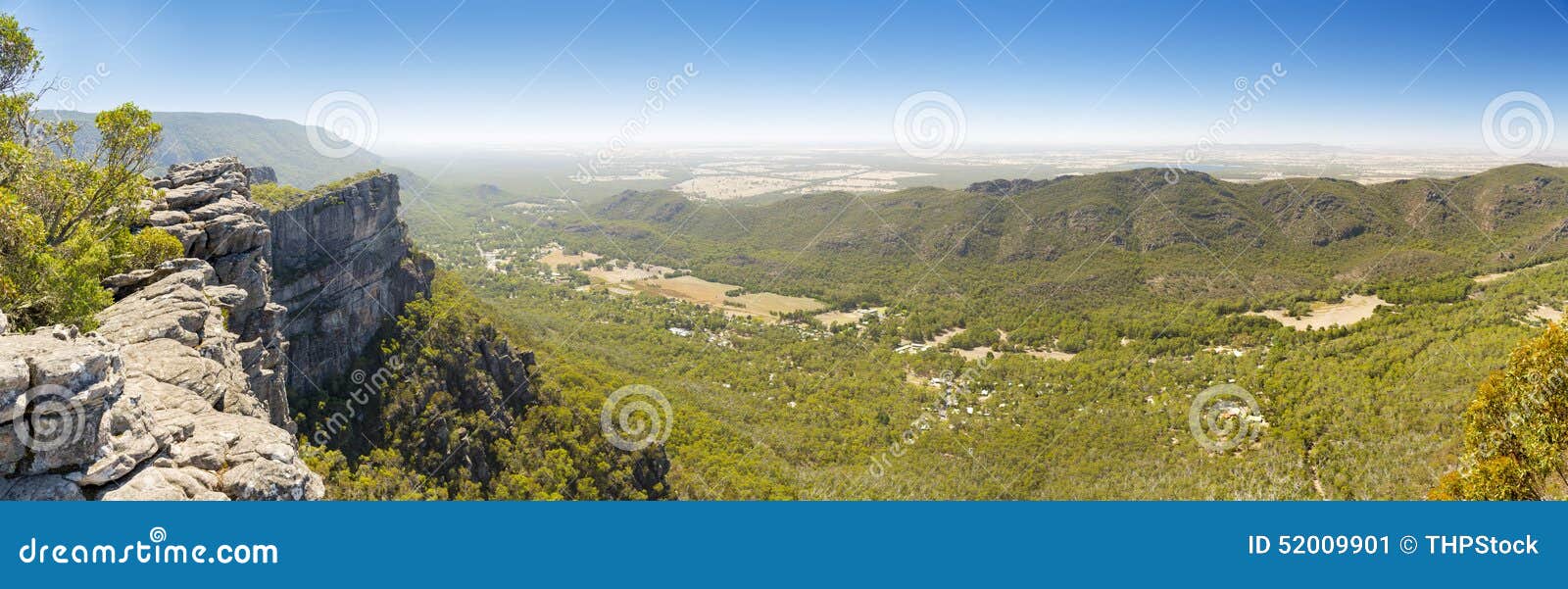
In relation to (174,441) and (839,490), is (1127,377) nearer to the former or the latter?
(839,490)

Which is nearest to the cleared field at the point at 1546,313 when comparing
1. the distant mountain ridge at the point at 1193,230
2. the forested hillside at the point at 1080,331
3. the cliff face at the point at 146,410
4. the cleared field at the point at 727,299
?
the forested hillside at the point at 1080,331

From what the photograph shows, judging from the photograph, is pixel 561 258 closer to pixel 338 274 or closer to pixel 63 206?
pixel 338 274

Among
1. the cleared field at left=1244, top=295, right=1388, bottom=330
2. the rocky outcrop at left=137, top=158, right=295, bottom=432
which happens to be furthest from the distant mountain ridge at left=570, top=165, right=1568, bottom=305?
the rocky outcrop at left=137, top=158, right=295, bottom=432

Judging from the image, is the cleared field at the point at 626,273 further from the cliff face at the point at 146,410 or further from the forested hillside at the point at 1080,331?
the cliff face at the point at 146,410

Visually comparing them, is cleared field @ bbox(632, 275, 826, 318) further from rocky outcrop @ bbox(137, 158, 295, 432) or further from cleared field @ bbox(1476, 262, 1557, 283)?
cleared field @ bbox(1476, 262, 1557, 283)

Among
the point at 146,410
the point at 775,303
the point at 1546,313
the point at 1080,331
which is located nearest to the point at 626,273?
the point at 775,303

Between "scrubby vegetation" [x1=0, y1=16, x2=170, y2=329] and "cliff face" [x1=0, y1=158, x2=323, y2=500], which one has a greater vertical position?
"scrubby vegetation" [x1=0, y1=16, x2=170, y2=329]
